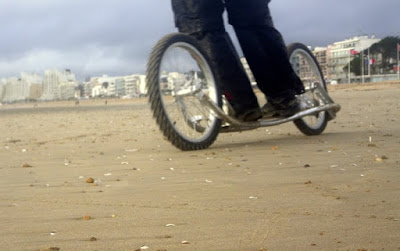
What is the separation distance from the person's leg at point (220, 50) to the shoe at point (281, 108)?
269 millimetres

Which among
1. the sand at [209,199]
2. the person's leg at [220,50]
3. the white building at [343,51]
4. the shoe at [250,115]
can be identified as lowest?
the sand at [209,199]

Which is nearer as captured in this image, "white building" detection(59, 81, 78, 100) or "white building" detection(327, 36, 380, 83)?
"white building" detection(327, 36, 380, 83)

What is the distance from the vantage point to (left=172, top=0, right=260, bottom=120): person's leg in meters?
5.29

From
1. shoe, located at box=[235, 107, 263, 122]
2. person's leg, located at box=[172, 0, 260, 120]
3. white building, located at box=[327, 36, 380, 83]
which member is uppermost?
white building, located at box=[327, 36, 380, 83]

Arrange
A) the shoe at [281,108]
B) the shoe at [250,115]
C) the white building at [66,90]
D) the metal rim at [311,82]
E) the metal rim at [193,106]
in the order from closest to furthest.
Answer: the metal rim at [193,106]
the shoe at [250,115]
the shoe at [281,108]
the metal rim at [311,82]
the white building at [66,90]

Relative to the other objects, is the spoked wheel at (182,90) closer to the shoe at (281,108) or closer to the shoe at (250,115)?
the shoe at (250,115)

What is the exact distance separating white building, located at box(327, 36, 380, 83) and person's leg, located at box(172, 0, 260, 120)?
301 ft

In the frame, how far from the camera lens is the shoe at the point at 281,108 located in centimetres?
566

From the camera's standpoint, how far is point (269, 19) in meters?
5.40

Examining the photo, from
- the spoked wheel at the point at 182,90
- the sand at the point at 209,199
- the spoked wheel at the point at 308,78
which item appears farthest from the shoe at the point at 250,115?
the spoked wheel at the point at 308,78

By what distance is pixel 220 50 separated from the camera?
212 inches

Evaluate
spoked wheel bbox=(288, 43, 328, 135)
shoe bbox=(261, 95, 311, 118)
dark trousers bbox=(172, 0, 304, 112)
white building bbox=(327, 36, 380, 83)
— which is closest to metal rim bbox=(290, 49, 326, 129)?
spoked wheel bbox=(288, 43, 328, 135)

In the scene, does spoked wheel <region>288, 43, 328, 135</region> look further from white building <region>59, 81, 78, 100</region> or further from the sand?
white building <region>59, 81, 78, 100</region>

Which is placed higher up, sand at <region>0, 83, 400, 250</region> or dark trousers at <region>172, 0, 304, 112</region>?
dark trousers at <region>172, 0, 304, 112</region>
